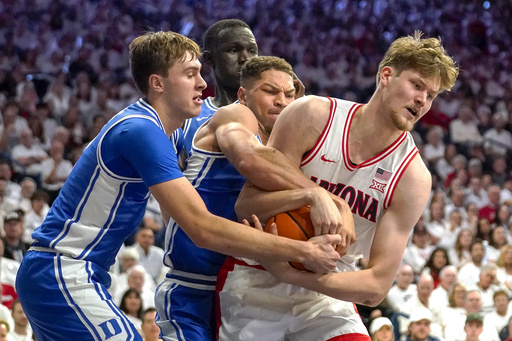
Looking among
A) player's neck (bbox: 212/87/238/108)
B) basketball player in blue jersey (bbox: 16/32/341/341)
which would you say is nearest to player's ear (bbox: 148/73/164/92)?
basketball player in blue jersey (bbox: 16/32/341/341)

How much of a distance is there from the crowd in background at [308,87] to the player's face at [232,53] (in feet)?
11.1

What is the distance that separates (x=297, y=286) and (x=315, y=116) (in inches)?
30.1

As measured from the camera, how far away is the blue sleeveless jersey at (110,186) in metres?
3.22

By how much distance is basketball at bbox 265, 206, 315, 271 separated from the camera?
131 inches

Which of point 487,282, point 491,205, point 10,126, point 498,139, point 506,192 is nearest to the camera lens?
point 487,282

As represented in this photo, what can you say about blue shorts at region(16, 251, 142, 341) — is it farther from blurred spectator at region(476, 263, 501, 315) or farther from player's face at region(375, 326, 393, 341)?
blurred spectator at region(476, 263, 501, 315)

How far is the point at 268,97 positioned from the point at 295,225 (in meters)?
0.84

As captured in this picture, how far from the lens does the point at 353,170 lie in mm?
3580

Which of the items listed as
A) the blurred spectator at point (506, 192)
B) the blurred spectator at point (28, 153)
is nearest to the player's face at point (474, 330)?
the blurred spectator at point (506, 192)

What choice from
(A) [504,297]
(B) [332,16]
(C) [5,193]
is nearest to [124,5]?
(B) [332,16]

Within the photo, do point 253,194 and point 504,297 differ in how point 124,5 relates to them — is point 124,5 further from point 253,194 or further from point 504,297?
point 253,194

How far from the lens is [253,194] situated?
137 inches

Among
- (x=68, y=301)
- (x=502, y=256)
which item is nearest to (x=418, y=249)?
(x=502, y=256)

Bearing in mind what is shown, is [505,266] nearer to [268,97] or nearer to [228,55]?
[228,55]
